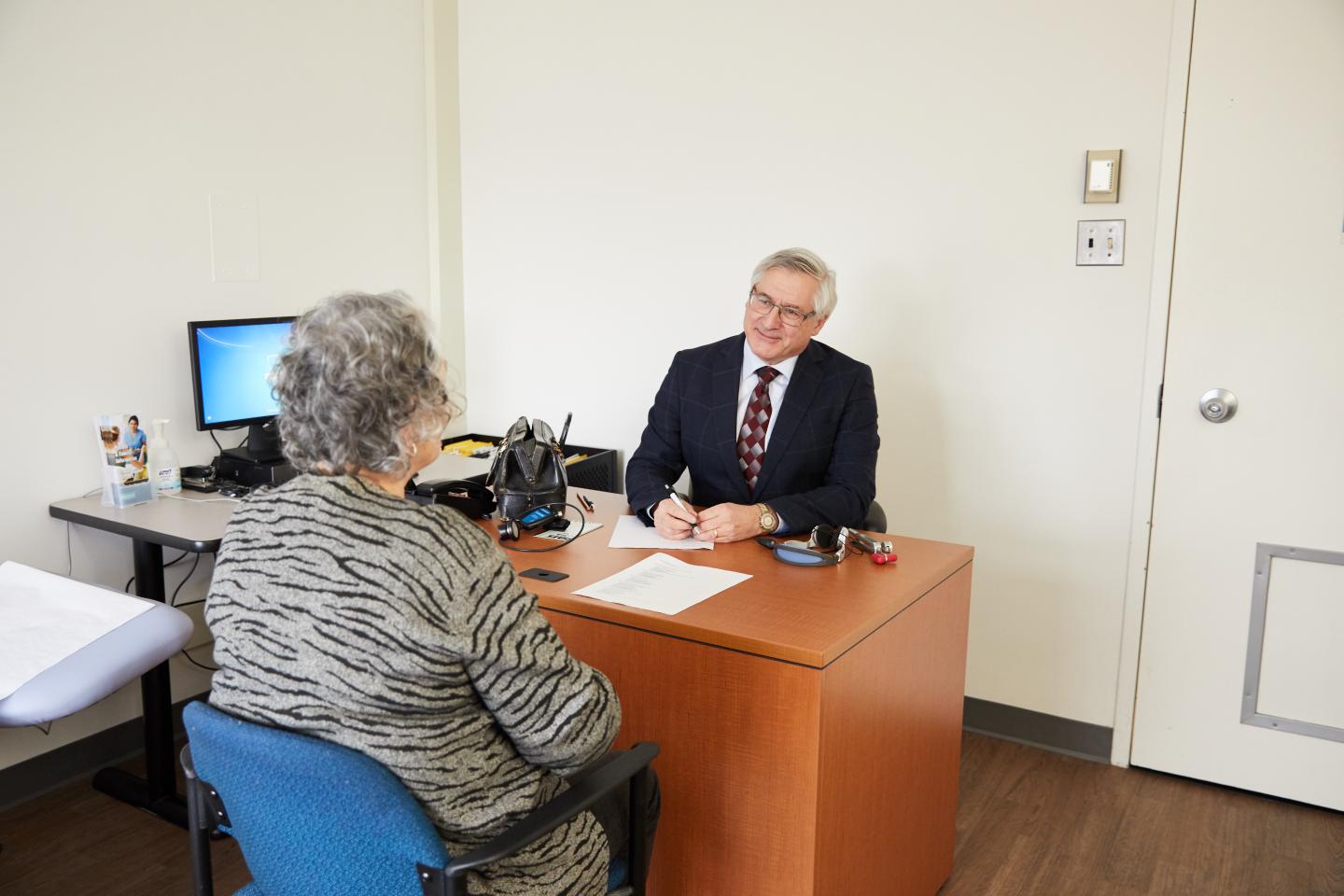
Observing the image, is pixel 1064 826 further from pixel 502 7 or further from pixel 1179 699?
pixel 502 7

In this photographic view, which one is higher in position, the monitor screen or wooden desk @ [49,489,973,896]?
the monitor screen

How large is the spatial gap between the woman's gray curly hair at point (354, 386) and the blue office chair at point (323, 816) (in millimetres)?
346

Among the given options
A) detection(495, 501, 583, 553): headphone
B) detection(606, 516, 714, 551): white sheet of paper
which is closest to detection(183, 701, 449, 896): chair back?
detection(495, 501, 583, 553): headphone

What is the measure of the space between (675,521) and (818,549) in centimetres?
33

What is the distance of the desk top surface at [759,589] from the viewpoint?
169cm

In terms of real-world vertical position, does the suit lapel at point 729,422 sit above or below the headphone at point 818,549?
above

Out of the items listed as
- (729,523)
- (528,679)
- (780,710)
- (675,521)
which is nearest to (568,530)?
(675,521)

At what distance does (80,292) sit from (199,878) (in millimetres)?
1891

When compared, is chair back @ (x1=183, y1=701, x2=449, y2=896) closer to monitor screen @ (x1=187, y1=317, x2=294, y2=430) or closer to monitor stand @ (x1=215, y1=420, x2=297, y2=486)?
monitor stand @ (x1=215, y1=420, x2=297, y2=486)

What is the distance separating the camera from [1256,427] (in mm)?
2713

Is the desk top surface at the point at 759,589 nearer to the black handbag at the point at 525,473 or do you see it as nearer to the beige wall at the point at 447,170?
the black handbag at the point at 525,473

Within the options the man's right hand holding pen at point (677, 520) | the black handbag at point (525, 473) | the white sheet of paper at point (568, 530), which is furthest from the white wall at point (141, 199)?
the man's right hand holding pen at point (677, 520)

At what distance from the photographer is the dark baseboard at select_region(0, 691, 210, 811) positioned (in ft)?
8.72

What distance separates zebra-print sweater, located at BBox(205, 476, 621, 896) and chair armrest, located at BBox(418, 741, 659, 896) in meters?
0.05
